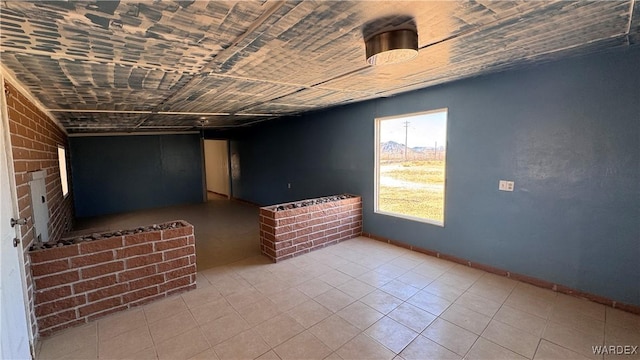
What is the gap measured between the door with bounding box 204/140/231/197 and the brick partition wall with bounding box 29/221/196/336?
6212 millimetres

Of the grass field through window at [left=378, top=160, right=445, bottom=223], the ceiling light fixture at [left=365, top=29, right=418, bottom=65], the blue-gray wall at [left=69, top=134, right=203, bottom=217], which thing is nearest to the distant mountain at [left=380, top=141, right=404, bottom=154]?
the grass field through window at [left=378, top=160, right=445, bottom=223]

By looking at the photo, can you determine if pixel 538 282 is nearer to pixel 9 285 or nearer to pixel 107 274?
pixel 107 274

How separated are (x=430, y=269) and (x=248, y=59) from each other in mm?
3039

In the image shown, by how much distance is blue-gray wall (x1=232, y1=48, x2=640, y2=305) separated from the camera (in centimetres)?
241

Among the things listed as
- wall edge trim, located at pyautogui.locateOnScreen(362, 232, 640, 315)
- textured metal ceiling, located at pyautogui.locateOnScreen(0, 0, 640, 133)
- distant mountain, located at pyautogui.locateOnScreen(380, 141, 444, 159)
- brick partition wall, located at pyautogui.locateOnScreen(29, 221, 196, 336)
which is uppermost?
textured metal ceiling, located at pyautogui.locateOnScreen(0, 0, 640, 133)

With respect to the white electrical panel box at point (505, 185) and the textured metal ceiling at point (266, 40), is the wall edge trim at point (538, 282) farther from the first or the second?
the textured metal ceiling at point (266, 40)

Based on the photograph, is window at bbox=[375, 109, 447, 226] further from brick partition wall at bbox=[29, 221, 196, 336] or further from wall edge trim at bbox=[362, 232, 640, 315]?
brick partition wall at bbox=[29, 221, 196, 336]

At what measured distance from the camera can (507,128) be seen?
304 centimetres

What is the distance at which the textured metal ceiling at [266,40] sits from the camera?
143 centimetres

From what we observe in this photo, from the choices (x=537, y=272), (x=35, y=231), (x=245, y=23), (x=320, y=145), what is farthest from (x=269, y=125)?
(x=537, y=272)

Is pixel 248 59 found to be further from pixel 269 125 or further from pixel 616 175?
pixel 269 125

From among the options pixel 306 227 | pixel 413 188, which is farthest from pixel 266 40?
pixel 413 188

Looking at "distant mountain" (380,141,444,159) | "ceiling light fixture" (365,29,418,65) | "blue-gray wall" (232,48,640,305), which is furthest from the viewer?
"distant mountain" (380,141,444,159)

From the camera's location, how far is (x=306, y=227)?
3969 millimetres
